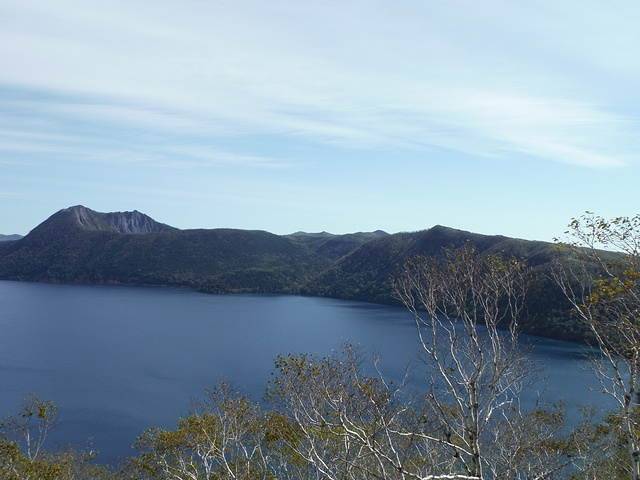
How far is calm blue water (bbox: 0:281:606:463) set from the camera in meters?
44.3

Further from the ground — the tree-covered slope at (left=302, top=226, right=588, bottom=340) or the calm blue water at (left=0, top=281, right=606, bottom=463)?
the tree-covered slope at (left=302, top=226, right=588, bottom=340)

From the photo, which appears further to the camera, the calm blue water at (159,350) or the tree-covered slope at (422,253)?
the tree-covered slope at (422,253)

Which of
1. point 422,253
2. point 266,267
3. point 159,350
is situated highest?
point 422,253

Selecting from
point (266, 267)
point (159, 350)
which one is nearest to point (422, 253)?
point (159, 350)

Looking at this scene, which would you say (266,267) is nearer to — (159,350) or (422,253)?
(422,253)

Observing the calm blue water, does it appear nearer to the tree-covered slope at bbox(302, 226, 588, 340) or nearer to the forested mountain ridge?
the tree-covered slope at bbox(302, 226, 588, 340)

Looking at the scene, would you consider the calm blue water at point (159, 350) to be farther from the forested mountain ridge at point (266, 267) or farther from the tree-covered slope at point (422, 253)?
the forested mountain ridge at point (266, 267)

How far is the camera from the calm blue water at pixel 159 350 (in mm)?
44281

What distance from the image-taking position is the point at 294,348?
71.6m

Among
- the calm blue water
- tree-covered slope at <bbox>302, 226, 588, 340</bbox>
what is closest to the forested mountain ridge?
tree-covered slope at <bbox>302, 226, 588, 340</bbox>

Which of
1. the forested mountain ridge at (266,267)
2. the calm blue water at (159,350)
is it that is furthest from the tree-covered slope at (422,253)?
the calm blue water at (159,350)

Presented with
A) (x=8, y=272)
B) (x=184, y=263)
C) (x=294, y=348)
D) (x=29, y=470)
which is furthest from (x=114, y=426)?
(x=8, y=272)

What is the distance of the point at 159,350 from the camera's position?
7188 cm

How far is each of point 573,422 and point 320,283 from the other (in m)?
123
